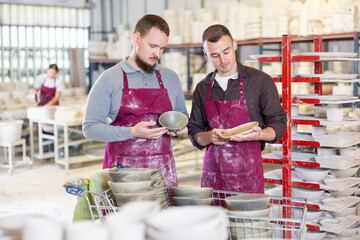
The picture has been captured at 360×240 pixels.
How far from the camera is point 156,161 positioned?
285 cm

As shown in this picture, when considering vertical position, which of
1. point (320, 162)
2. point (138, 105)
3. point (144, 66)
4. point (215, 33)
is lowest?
point (320, 162)

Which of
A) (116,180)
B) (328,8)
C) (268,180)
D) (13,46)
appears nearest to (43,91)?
(13,46)

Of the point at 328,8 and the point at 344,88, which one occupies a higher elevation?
the point at 328,8

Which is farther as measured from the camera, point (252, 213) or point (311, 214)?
point (311, 214)

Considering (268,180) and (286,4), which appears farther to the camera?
(286,4)

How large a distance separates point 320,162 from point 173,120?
4.56ft

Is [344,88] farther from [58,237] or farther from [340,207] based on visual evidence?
[58,237]

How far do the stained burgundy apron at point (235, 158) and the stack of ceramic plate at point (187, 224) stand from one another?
160cm

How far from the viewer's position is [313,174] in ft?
11.6

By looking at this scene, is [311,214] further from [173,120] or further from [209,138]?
[173,120]

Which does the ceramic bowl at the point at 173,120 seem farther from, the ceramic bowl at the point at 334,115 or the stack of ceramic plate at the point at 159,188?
the ceramic bowl at the point at 334,115

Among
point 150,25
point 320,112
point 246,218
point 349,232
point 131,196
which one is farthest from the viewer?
point 320,112

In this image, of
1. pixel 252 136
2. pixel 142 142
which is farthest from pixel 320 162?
pixel 142 142

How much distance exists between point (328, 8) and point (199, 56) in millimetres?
3534
